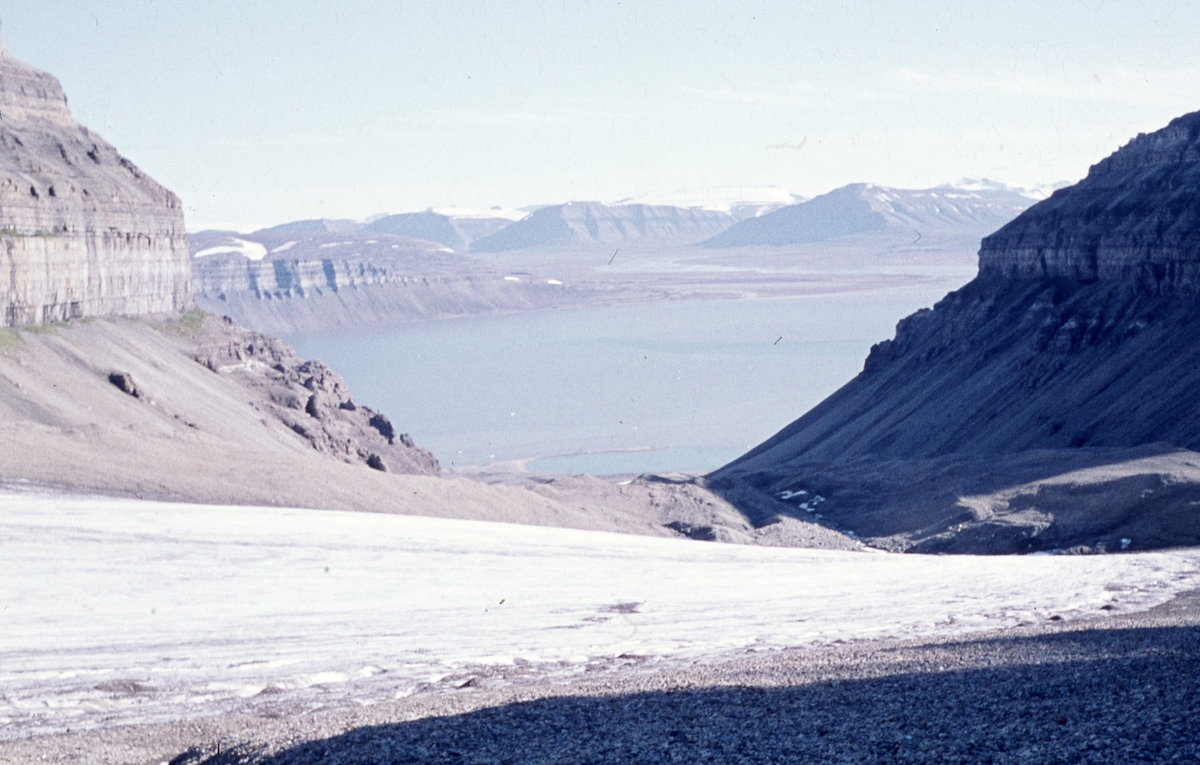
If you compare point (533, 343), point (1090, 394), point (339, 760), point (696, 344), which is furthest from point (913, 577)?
point (533, 343)

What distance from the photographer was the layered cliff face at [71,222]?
33.2 metres

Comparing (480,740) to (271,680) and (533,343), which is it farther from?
(533,343)

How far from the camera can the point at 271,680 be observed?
13219 millimetres

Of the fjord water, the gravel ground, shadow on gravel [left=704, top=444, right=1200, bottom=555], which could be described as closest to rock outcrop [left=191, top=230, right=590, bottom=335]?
the fjord water

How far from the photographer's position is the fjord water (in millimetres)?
61781

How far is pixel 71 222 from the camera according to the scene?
1463 inches

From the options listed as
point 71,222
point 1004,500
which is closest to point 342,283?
point 71,222

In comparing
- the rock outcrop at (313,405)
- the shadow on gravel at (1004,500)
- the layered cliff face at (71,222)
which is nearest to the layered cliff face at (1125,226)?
the shadow on gravel at (1004,500)

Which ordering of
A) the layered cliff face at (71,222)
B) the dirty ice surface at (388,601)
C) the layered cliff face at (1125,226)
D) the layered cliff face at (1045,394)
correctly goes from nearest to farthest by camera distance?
the dirty ice surface at (388,601) → the layered cliff face at (1045,394) → the layered cliff face at (71,222) → the layered cliff face at (1125,226)

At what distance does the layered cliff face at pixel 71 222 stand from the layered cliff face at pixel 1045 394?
21104 mm

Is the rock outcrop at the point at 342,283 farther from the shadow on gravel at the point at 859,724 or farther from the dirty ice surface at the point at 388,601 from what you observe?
the shadow on gravel at the point at 859,724

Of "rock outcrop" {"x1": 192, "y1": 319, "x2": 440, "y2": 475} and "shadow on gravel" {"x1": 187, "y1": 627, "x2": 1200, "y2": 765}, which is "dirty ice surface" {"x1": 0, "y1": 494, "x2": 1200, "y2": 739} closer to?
"shadow on gravel" {"x1": 187, "y1": 627, "x2": 1200, "y2": 765}

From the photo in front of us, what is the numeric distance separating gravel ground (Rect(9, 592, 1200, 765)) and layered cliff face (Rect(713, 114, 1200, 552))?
15481 millimetres

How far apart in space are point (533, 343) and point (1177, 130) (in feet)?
260
